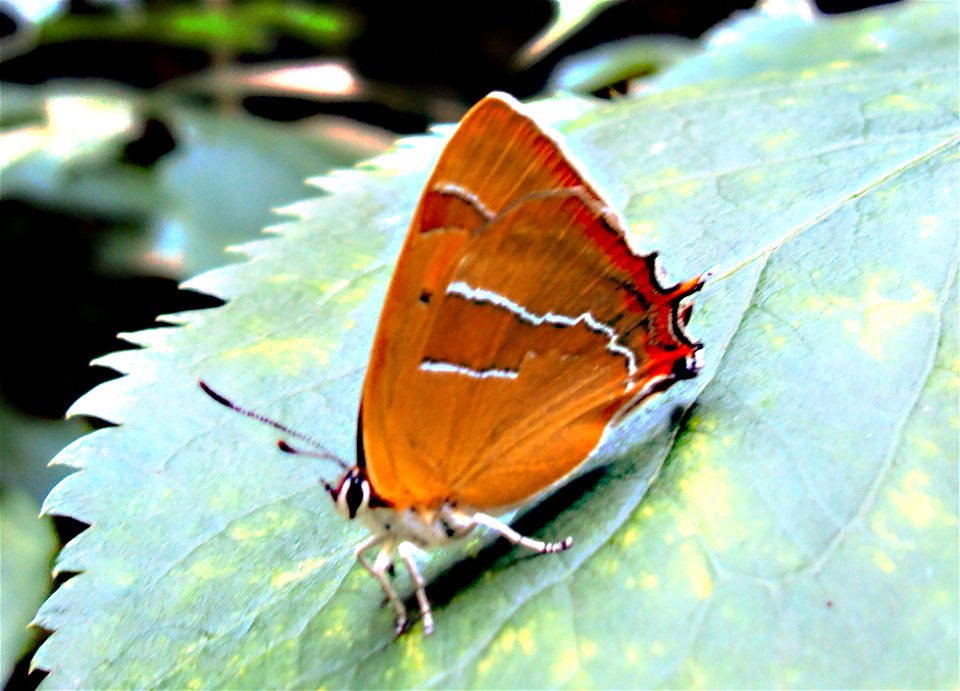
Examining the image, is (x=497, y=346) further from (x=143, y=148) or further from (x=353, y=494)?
(x=143, y=148)

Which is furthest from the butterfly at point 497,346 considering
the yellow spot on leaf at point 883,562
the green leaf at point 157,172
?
the green leaf at point 157,172

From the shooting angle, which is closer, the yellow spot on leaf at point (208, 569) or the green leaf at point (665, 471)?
the green leaf at point (665, 471)

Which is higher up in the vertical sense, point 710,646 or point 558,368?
point 558,368

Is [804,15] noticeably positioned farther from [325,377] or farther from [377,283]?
[325,377]

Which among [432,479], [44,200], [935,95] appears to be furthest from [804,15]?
[44,200]

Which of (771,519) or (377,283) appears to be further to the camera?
(377,283)

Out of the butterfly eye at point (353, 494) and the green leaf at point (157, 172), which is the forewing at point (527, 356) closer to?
the butterfly eye at point (353, 494)

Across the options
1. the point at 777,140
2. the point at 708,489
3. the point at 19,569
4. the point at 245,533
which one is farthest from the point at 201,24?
the point at 708,489
